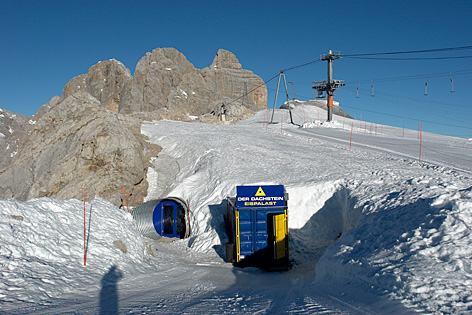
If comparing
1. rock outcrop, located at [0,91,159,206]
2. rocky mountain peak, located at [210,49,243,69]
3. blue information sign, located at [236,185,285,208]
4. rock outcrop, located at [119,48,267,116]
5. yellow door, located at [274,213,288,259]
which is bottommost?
yellow door, located at [274,213,288,259]

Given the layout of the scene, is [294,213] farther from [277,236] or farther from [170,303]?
[170,303]

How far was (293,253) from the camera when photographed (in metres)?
14.3

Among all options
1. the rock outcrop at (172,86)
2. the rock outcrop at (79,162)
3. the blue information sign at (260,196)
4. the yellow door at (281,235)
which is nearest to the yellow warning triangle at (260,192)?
the blue information sign at (260,196)

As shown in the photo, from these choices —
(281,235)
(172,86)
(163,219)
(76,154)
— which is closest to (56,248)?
(281,235)

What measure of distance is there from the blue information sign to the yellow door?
1.71ft

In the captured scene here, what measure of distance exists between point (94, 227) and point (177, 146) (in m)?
16.8

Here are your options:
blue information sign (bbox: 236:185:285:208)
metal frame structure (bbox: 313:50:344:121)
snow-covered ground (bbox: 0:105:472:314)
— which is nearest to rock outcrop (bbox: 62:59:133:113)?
metal frame structure (bbox: 313:50:344:121)

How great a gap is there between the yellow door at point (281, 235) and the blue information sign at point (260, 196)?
52cm

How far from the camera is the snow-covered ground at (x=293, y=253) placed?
22.1 feet

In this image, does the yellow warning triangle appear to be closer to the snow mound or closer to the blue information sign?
the blue information sign

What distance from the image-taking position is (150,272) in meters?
10.9

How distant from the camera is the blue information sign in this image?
42.3 feet

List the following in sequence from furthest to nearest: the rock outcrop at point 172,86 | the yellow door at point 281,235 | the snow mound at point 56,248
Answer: the rock outcrop at point 172,86 → the yellow door at point 281,235 → the snow mound at point 56,248

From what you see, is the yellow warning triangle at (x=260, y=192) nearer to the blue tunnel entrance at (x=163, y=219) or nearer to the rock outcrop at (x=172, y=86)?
the blue tunnel entrance at (x=163, y=219)
